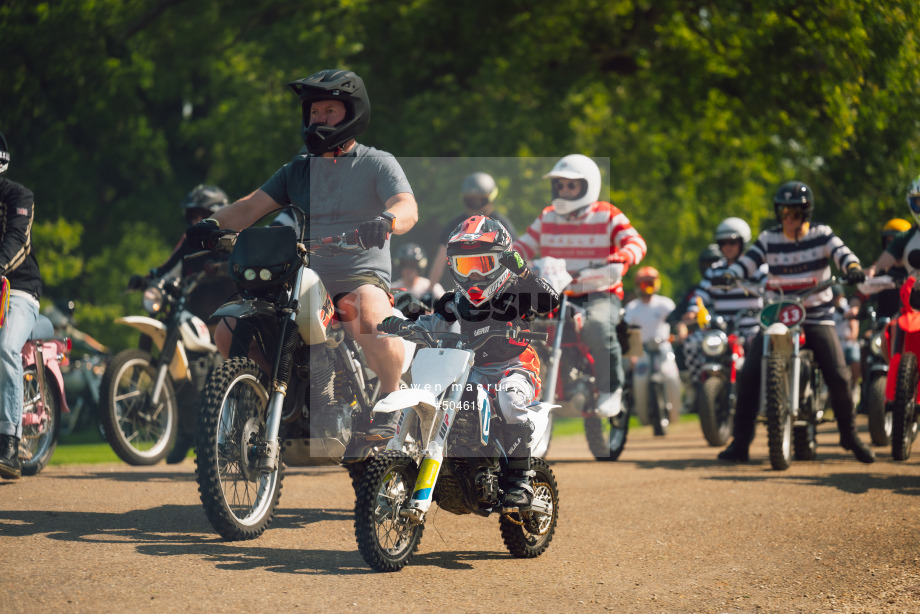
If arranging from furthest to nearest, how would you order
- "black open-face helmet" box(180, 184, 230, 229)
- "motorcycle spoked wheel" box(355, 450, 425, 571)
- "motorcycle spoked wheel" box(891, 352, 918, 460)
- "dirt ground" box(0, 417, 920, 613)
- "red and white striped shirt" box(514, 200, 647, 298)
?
"black open-face helmet" box(180, 184, 230, 229) → "red and white striped shirt" box(514, 200, 647, 298) → "motorcycle spoked wheel" box(891, 352, 918, 460) → "motorcycle spoked wheel" box(355, 450, 425, 571) → "dirt ground" box(0, 417, 920, 613)

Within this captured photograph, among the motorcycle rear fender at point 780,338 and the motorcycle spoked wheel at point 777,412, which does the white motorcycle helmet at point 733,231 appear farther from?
the motorcycle spoked wheel at point 777,412

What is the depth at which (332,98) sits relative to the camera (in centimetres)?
620

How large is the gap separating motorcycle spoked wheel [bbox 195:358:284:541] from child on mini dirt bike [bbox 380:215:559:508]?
2.44 ft

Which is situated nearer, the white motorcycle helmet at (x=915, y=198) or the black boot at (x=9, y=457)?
the black boot at (x=9, y=457)

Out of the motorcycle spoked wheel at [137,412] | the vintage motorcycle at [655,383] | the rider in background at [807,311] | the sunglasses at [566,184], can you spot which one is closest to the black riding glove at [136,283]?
the motorcycle spoked wheel at [137,412]

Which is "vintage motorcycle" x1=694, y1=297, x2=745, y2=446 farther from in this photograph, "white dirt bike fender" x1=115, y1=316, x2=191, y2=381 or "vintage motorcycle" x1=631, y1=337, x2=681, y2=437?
"white dirt bike fender" x1=115, y1=316, x2=191, y2=381

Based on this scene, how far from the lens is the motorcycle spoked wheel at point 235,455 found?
5.27m

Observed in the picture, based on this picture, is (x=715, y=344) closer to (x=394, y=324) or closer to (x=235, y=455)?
(x=394, y=324)

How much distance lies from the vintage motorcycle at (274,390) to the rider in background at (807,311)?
4.47m

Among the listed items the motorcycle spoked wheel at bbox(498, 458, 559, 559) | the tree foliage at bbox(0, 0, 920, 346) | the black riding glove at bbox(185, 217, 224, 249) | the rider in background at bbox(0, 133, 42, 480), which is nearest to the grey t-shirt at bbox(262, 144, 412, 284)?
the black riding glove at bbox(185, 217, 224, 249)

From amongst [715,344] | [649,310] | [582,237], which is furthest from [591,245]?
[649,310]

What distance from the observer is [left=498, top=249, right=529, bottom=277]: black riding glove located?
5.48 metres

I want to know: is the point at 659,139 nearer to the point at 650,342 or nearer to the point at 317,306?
the point at 650,342

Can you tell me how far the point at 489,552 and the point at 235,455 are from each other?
54.1 inches
